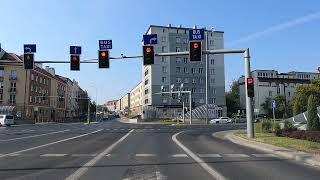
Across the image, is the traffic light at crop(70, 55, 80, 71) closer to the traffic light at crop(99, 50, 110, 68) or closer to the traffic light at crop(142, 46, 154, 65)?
the traffic light at crop(99, 50, 110, 68)

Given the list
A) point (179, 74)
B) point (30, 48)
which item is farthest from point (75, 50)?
point (179, 74)

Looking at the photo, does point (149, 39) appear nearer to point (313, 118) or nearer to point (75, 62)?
point (75, 62)

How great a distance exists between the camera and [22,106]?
100 m

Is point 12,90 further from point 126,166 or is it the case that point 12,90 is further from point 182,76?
point 126,166

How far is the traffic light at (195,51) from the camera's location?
3102cm

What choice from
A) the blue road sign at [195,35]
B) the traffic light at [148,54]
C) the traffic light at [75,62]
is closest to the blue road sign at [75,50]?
the traffic light at [75,62]

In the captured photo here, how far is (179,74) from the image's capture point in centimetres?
12312

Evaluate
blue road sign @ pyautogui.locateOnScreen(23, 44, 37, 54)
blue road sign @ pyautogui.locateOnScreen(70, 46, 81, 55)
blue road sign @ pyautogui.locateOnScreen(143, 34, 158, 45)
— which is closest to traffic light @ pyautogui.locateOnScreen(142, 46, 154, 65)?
blue road sign @ pyautogui.locateOnScreen(143, 34, 158, 45)

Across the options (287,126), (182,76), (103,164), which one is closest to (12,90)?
(182,76)

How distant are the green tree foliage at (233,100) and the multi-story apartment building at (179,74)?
18.0m

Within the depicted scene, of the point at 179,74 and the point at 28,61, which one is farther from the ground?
the point at 179,74

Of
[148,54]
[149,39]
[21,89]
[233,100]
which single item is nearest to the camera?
[148,54]

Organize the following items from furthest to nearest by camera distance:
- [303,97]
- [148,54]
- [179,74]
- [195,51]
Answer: [179,74] → [303,97] → [148,54] → [195,51]

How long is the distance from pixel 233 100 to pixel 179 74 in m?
30.5
